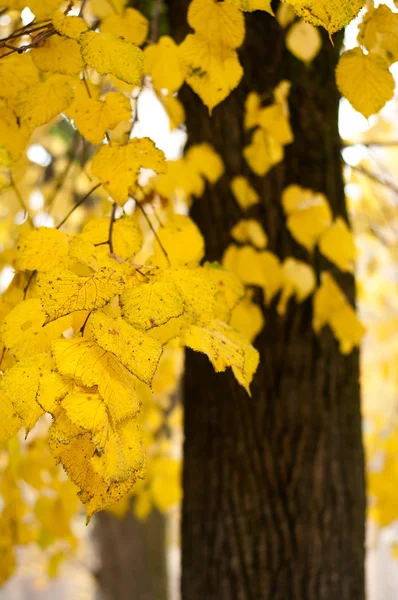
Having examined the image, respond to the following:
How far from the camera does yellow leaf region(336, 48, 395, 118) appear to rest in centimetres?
98

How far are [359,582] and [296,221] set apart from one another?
3.49 ft

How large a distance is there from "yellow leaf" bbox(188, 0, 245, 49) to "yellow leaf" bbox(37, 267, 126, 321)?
17.8 inches

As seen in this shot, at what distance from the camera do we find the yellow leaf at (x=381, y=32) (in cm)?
95

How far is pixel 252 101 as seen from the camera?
59.1 inches

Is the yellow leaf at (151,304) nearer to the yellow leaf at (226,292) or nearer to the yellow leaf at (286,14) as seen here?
the yellow leaf at (226,292)

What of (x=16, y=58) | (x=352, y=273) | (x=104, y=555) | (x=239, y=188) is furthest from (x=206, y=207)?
(x=104, y=555)

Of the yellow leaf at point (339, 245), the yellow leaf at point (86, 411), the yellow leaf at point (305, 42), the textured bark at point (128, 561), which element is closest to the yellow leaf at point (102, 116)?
the yellow leaf at point (86, 411)

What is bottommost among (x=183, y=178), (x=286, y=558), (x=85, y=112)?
(x=286, y=558)

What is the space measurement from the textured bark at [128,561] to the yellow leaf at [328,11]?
12.9ft

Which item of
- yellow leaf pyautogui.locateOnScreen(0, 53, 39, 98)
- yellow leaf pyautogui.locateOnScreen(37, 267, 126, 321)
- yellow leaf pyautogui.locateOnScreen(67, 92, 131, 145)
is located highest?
yellow leaf pyautogui.locateOnScreen(0, 53, 39, 98)

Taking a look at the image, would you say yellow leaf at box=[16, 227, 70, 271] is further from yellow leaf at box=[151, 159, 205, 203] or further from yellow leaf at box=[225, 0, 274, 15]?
yellow leaf at box=[151, 159, 205, 203]

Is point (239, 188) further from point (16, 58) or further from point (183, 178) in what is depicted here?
point (16, 58)

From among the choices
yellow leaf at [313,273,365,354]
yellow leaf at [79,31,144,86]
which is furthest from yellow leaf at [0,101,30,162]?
yellow leaf at [313,273,365,354]

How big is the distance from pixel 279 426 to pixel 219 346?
3.10ft
